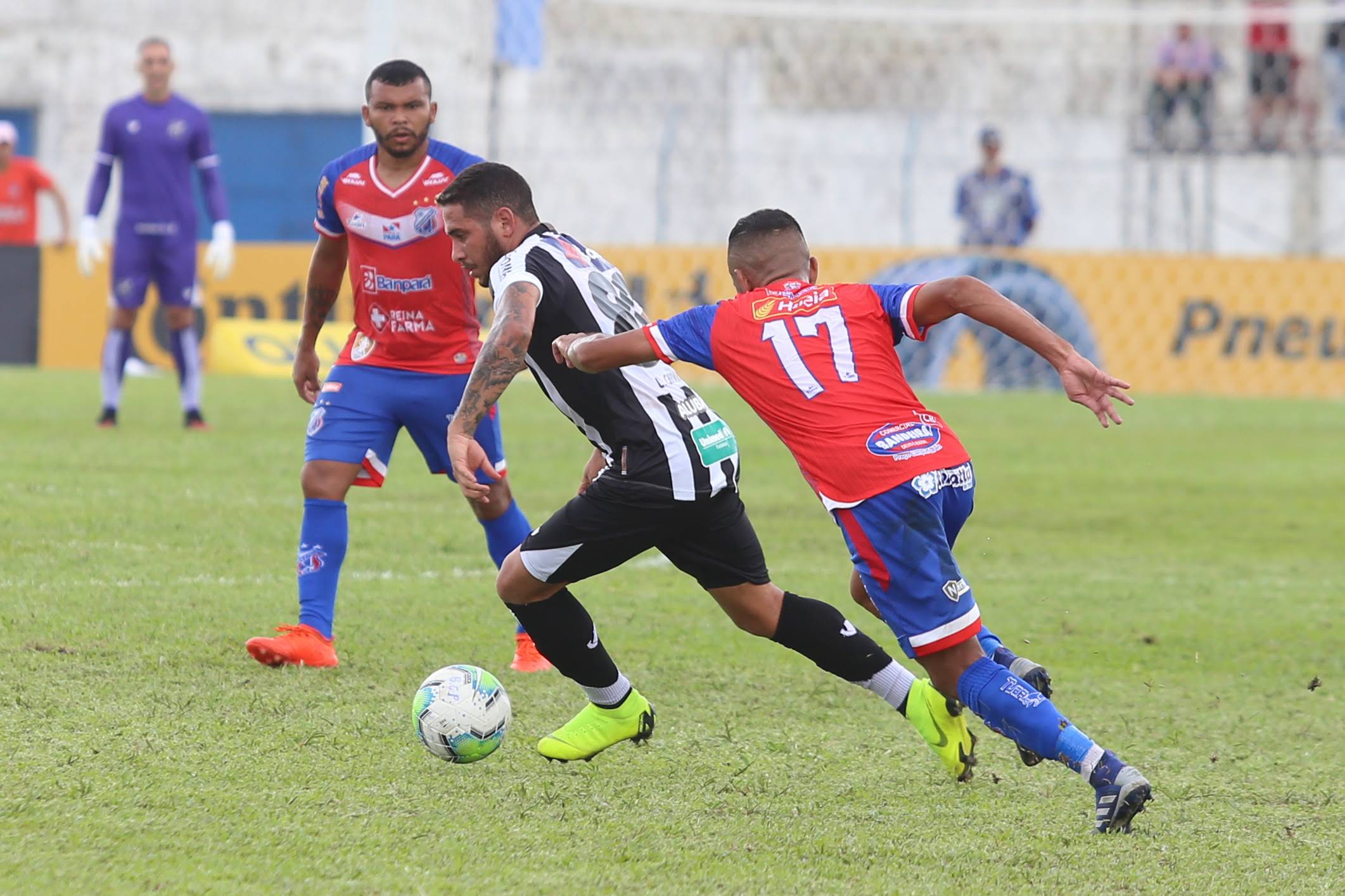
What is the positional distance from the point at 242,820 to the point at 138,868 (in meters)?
0.38

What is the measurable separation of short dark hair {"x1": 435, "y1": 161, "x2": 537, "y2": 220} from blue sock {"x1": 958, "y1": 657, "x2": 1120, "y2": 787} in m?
1.67

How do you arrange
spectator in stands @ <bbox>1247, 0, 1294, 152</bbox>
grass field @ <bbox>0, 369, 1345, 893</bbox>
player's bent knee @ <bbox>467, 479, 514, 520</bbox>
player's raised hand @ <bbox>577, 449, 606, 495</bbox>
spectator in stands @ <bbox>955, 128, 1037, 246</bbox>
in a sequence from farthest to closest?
1. spectator in stands @ <bbox>1247, 0, 1294, 152</bbox>
2. spectator in stands @ <bbox>955, 128, 1037, 246</bbox>
3. player's bent knee @ <bbox>467, 479, 514, 520</bbox>
4. player's raised hand @ <bbox>577, 449, 606, 495</bbox>
5. grass field @ <bbox>0, 369, 1345, 893</bbox>

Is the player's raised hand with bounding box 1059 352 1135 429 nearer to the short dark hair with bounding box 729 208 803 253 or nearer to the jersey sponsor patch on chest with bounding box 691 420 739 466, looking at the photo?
the short dark hair with bounding box 729 208 803 253

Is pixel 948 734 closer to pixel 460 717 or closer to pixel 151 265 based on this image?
pixel 460 717

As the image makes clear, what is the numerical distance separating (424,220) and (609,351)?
1776 mm

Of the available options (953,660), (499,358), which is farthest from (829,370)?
(499,358)

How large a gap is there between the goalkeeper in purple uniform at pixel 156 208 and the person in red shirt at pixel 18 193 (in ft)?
19.1

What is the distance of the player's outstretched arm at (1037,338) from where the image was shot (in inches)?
155

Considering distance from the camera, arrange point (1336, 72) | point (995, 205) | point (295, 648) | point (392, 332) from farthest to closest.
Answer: point (1336, 72) → point (995, 205) → point (392, 332) → point (295, 648)

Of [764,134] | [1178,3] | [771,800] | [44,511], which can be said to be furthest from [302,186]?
[771,800]

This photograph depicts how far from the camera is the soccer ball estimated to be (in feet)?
14.4

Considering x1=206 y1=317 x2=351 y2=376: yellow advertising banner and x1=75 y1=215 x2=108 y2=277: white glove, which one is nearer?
x1=75 y1=215 x2=108 y2=277: white glove

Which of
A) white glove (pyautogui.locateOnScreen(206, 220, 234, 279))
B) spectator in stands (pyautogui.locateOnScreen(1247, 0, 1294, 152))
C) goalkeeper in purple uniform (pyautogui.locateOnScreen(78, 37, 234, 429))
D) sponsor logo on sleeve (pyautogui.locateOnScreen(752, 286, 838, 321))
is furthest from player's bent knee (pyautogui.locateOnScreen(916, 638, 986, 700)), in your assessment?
spectator in stands (pyautogui.locateOnScreen(1247, 0, 1294, 152))

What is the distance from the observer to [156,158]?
11.8 metres
